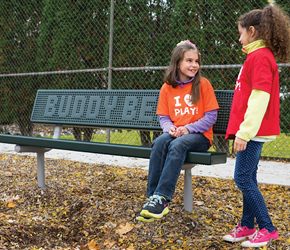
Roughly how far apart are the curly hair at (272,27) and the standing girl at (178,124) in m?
0.63

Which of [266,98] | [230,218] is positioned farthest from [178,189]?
[266,98]

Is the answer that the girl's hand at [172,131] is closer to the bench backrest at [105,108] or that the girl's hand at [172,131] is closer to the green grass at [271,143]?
the bench backrest at [105,108]

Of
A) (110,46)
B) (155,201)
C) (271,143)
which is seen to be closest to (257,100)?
(155,201)

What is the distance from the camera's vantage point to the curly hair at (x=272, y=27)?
11.3 feet

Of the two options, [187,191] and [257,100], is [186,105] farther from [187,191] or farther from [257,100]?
[257,100]

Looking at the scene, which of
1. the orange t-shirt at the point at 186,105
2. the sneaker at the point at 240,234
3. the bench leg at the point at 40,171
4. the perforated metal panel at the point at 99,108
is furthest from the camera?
the bench leg at the point at 40,171

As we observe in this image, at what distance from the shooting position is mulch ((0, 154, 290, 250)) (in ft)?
12.5

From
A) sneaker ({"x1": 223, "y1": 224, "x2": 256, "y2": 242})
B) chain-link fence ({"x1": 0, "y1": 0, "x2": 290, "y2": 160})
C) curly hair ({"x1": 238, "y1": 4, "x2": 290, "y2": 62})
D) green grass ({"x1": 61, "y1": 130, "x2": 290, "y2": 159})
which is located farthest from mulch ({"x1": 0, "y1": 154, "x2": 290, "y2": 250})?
green grass ({"x1": 61, "y1": 130, "x2": 290, "y2": 159})

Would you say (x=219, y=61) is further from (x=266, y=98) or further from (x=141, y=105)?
(x=266, y=98)

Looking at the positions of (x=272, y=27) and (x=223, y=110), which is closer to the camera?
(x=272, y=27)

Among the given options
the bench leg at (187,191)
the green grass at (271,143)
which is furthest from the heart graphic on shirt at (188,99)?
the green grass at (271,143)

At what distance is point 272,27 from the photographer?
136 inches

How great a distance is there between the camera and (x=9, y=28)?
37.7 ft

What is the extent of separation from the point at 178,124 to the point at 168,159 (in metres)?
0.44
